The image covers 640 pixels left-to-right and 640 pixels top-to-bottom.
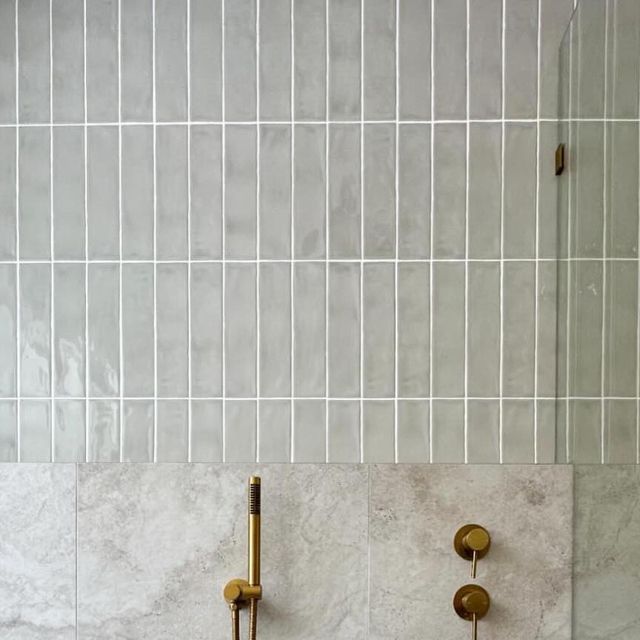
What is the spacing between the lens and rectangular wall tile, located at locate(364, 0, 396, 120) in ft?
5.66

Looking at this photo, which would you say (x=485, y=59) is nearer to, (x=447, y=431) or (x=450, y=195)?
(x=450, y=195)

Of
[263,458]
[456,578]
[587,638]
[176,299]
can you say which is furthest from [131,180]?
[587,638]

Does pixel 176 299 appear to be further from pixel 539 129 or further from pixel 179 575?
pixel 539 129

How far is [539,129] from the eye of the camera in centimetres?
172

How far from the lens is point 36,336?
1.76 meters

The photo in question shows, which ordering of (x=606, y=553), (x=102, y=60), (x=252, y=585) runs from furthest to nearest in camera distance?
(x=102, y=60) → (x=252, y=585) → (x=606, y=553)

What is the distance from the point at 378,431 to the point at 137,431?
20.4 inches

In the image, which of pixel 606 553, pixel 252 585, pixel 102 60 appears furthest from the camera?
pixel 102 60

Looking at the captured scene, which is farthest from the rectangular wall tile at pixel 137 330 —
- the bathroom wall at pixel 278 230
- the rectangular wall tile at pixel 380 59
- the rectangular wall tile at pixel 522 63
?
the rectangular wall tile at pixel 522 63

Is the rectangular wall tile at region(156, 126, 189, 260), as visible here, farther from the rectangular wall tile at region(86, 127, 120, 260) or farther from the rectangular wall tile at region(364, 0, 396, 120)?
the rectangular wall tile at region(364, 0, 396, 120)

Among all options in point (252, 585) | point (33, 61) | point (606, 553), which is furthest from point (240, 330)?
point (606, 553)

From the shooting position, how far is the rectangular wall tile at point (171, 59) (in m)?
1.75

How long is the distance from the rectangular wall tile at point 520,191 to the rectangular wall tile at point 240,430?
0.64 meters

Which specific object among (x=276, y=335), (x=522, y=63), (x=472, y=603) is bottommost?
(x=472, y=603)
